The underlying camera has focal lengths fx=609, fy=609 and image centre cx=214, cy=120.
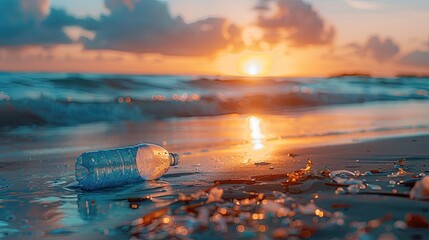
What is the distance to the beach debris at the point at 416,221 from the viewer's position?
7.40 ft

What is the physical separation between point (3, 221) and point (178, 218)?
2.91ft

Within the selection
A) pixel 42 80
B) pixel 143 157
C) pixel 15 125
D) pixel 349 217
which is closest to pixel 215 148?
pixel 143 157

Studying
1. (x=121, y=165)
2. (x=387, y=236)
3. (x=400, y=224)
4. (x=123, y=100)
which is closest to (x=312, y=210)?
(x=400, y=224)

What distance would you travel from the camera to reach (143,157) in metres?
3.98

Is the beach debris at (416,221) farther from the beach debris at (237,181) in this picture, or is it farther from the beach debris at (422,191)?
the beach debris at (237,181)

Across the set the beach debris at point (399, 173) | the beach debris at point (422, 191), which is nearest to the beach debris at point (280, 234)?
the beach debris at point (422, 191)

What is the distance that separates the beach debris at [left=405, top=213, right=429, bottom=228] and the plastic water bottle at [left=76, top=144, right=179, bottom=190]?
6.21 feet

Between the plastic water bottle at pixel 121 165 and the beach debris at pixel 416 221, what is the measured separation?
1894 mm

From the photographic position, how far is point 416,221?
Answer: 2.27 meters

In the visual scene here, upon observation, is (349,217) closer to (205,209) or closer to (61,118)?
(205,209)

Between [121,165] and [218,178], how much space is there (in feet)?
2.05

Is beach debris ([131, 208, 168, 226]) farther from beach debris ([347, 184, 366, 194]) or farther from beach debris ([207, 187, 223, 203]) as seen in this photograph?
beach debris ([347, 184, 366, 194])

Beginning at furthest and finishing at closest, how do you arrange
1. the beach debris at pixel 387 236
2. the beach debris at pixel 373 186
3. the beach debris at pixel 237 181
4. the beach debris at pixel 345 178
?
the beach debris at pixel 237 181, the beach debris at pixel 345 178, the beach debris at pixel 373 186, the beach debris at pixel 387 236

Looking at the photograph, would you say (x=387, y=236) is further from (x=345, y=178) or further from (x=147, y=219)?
(x=345, y=178)
